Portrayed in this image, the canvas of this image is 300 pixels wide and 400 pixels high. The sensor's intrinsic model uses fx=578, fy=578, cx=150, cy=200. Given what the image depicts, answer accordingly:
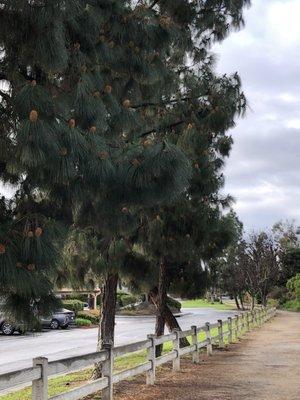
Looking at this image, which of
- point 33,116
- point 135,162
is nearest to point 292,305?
point 135,162

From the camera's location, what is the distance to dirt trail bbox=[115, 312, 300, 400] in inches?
371

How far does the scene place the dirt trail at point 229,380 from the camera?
942cm

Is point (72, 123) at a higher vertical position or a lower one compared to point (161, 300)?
higher

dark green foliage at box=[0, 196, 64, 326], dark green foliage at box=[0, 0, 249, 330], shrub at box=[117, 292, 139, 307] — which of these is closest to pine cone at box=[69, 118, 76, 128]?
dark green foliage at box=[0, 0, 249, 330]

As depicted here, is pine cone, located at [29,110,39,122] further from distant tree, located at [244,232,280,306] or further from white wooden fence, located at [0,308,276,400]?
distant tree, located at [244,232,280,306]

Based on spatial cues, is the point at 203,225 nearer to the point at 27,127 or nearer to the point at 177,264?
the point at 177,264

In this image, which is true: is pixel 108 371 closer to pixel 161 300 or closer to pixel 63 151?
pixel 63 151

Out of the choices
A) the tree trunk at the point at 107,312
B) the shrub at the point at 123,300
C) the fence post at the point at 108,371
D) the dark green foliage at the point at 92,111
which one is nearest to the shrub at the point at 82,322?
the shrub at the point at 123,300

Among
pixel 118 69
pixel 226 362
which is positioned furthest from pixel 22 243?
pixel 226 362

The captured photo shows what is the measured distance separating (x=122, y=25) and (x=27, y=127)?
8.47 feet

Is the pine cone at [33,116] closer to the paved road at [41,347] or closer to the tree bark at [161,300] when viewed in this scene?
the tree bark at [161,300]

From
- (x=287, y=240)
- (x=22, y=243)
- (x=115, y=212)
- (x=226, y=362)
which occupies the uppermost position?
(x=287, y=240)

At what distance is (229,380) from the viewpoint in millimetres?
11039

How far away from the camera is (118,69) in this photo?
6.79 m
